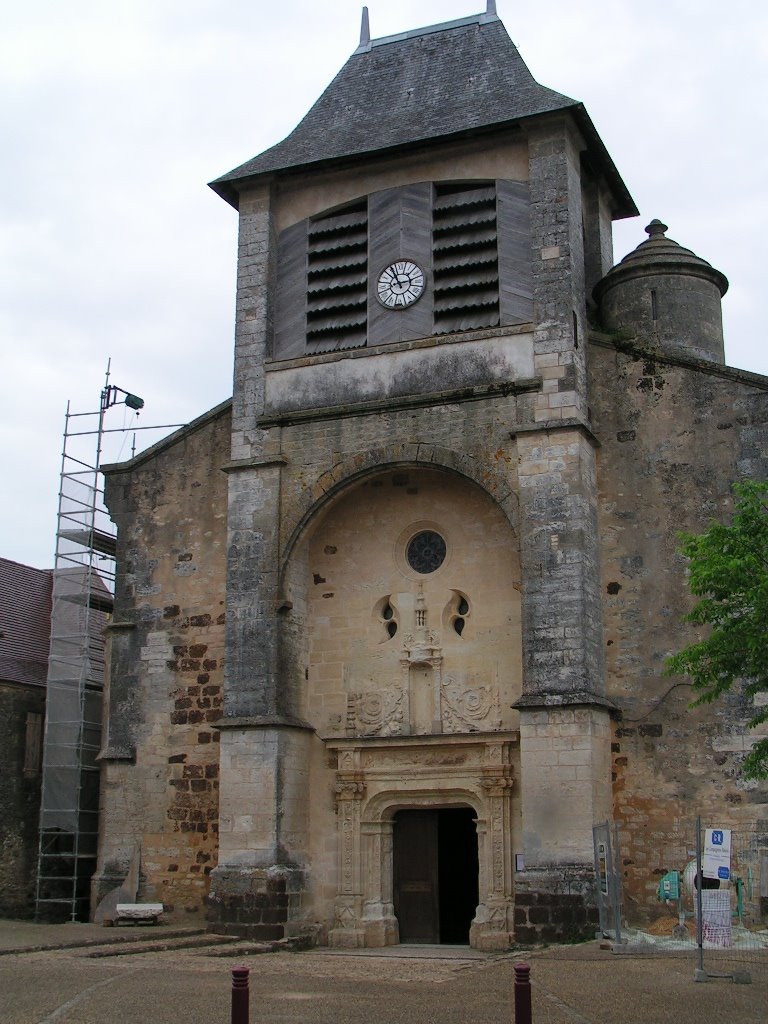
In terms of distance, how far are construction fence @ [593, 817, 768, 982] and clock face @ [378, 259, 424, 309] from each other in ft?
23.9

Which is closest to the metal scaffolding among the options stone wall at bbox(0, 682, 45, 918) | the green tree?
stone wall at bbox(0, 682, 45, 918)

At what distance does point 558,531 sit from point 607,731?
2.44 meters

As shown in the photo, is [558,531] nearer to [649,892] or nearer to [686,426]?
[686,426]

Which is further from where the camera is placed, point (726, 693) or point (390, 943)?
point (390, 943)

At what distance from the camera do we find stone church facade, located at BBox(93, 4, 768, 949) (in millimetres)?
15156

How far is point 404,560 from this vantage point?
55.7 feet

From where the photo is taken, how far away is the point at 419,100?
1825 cm

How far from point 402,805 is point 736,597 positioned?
6.28 meters

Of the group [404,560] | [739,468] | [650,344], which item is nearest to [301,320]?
[404,560]

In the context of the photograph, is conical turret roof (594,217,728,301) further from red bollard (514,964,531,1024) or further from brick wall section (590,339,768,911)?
red bollard (514,964,531,1024)

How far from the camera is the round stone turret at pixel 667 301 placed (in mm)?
17703

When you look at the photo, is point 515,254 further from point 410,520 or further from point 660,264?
point 410,520

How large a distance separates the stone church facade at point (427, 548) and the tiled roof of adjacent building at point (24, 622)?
129 inches

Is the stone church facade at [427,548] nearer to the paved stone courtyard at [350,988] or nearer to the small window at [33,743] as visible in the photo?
the paved stone courtyard at [350,988]
